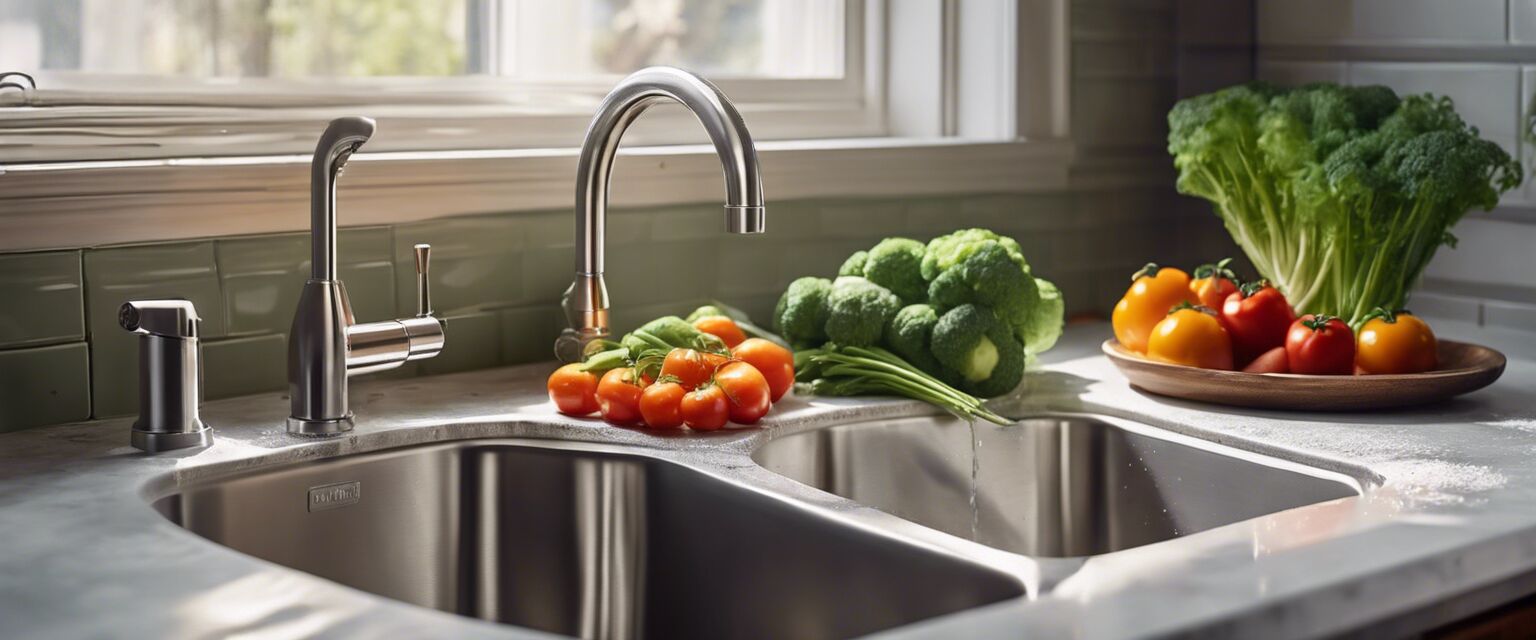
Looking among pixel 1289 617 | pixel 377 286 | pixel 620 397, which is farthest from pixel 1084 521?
pixel 377 286

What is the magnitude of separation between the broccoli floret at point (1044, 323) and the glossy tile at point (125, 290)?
832mm

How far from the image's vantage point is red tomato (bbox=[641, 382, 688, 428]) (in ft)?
4.68

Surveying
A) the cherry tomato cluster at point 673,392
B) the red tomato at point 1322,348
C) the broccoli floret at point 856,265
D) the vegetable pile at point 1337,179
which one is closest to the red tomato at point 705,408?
the cherry tomato cluster at point 673,392

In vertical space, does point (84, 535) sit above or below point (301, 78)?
below

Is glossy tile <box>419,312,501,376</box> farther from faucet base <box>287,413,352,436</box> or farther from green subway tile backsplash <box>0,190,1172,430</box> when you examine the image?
faucet base <box>287,413,352,436</box>

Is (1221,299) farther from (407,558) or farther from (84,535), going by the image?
(84,535)

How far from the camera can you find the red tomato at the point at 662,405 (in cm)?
143

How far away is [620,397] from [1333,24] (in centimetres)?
125

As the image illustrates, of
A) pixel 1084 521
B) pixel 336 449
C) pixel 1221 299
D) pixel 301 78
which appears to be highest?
pixel 301 78

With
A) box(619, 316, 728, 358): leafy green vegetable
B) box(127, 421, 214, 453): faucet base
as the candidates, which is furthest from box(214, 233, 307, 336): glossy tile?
box(619, 316, 728, 358): leafy green vegetable

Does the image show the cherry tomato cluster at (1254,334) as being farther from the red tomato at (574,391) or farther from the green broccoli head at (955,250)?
the red tomato at (574,391)

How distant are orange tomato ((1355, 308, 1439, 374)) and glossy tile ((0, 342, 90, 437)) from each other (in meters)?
1.24

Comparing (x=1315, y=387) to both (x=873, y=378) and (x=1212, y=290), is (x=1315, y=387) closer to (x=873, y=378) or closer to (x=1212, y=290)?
(x=1212, y=290)

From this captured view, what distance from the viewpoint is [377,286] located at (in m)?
1.61
